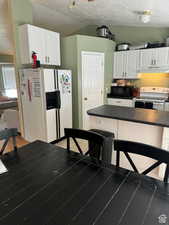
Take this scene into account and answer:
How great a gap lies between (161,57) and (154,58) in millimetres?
160

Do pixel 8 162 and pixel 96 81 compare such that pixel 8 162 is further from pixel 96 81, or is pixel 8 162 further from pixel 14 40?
pixel 96 81

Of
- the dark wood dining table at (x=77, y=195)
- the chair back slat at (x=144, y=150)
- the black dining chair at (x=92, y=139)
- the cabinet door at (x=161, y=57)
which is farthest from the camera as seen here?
the cabinet door at (x=161, y=57)

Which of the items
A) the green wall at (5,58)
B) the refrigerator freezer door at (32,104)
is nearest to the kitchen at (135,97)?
the refrigerator freezer door at (32,104)

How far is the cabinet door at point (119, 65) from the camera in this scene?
440cm

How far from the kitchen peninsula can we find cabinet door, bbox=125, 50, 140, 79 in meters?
2.19

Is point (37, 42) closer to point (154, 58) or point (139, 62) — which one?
→ point (139, 62)

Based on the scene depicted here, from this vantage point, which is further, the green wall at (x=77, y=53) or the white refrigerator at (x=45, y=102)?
the green wall at (x=77, y=53)

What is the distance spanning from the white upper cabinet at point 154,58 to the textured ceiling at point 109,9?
0.64 metres

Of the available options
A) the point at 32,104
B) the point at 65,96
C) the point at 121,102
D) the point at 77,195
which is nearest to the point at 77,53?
the point at 65,96

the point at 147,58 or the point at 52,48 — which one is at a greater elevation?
the point at 52,48

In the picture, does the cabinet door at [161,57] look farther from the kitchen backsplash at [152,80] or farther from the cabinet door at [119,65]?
the cabinet door at [119,65]

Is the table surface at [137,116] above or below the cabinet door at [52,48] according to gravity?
below

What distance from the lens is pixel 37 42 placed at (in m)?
3.13

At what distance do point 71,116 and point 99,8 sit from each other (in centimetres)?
240
